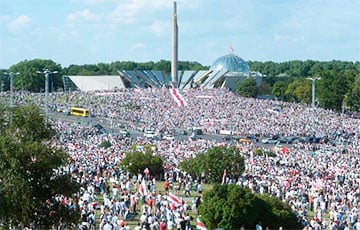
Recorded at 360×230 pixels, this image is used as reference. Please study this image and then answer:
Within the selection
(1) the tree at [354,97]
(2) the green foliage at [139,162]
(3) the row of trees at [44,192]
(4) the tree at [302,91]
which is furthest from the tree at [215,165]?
(4) the tree at [302,91]

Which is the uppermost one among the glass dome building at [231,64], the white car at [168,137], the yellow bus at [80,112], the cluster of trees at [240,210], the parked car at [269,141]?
the glass dome building at [231,64]

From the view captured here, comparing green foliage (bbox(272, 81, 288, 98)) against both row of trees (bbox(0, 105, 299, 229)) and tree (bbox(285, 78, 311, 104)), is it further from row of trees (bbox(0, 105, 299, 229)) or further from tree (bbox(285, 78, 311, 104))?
row of trees (bbox(0, 105, 299, 229))

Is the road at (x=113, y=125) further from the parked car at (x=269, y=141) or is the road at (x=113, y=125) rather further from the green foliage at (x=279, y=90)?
the green foliage at (x=279, y=90)

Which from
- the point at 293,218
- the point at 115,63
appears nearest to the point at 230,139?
the point at 293,218

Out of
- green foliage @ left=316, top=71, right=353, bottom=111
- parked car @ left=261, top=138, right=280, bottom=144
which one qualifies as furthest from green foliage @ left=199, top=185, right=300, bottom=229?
green foliage @ left=316, top=71, right=353, bottom=111

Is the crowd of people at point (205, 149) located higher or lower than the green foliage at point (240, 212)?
lower

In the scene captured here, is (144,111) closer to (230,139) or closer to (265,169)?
(230,139)
